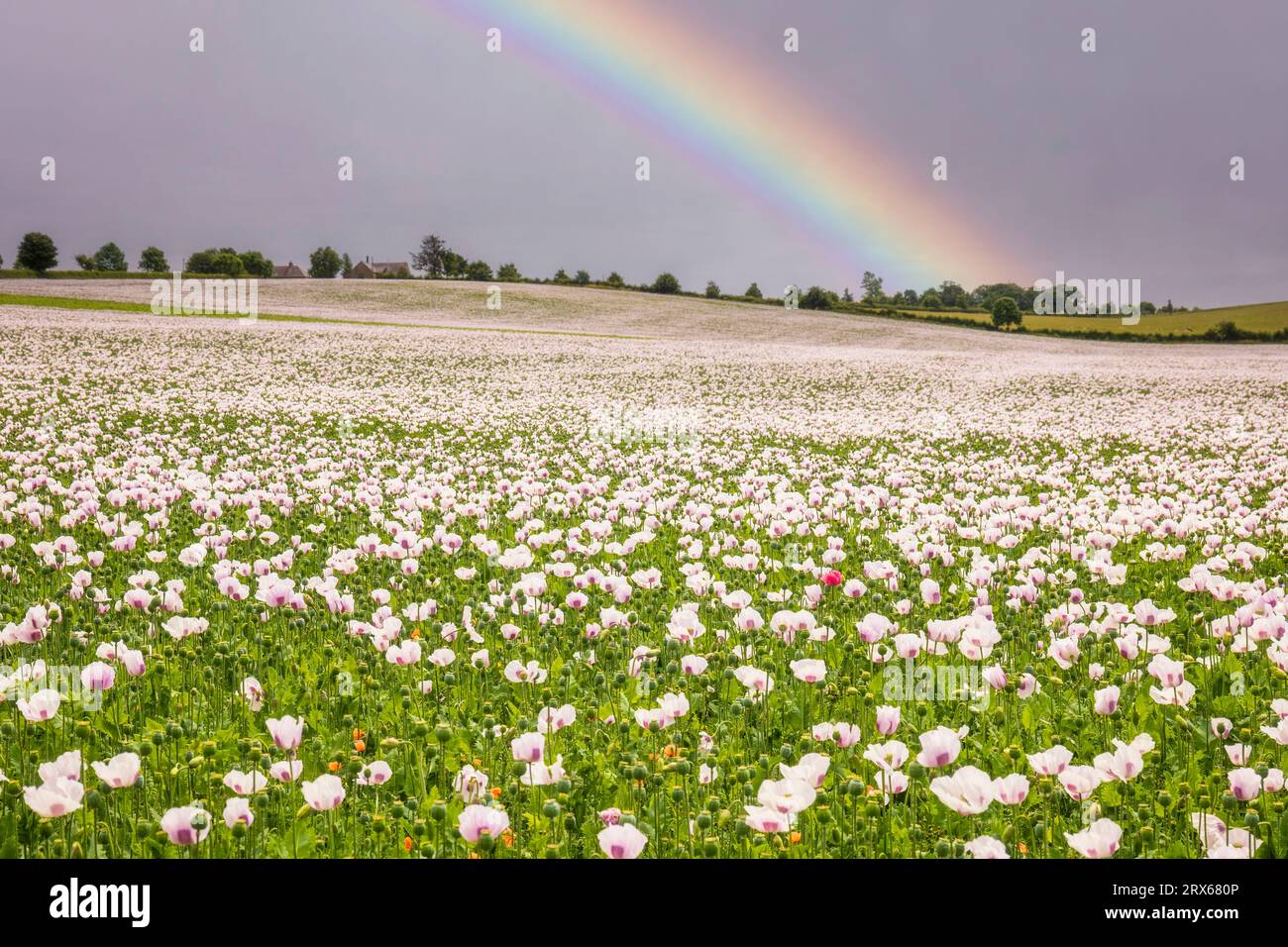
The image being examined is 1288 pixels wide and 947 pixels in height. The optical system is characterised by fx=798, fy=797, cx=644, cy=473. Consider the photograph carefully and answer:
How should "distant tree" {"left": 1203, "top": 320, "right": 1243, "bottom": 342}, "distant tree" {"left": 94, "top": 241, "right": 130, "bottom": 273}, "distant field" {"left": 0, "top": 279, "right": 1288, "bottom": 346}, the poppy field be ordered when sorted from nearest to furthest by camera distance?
the poppy field → "distant field" {"left": 0, "top": 279, "right": 1288, "bottom": 346} → "distant tree" {"left": 1203, "top": 320, "right": 1243, "bottom": 342} → "distant tree" {"left": 94, "top": 241, "right": 130, "bottom": 273}

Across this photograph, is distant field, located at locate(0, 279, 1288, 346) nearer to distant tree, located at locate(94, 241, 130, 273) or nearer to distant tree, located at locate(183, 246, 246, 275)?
distant tree, located at locate(183, 246, 246, 275)

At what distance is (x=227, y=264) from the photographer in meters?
107

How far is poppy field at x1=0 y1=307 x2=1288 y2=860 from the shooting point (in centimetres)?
310

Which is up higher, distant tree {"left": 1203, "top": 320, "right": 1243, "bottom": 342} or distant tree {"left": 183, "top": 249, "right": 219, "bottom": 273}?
distant tree {"left": 183, "top": 249, "right": 219, "bottom": 273}

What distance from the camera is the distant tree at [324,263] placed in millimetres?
138750

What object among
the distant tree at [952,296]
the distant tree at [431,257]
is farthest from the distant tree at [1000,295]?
the distant tree at [431,257]

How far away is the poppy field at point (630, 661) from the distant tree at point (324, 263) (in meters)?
139

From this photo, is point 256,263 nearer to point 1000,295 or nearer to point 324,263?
point 324,263

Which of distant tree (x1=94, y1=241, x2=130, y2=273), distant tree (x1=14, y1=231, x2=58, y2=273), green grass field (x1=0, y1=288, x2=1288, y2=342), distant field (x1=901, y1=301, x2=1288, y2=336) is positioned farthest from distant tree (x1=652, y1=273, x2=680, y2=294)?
distant tree (x1=94, y1=241, x2=130, y2=273)

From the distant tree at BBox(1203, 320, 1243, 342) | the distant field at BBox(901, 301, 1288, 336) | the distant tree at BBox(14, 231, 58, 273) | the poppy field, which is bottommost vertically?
the poppy field

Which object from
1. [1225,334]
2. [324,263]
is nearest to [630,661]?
[1225,334]

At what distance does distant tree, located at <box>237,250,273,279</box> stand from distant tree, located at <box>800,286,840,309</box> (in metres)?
78.6
